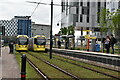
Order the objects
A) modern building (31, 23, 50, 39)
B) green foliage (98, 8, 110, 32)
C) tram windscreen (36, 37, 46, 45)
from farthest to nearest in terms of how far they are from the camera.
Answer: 1. modern building (31, 23, 50, 39)
2. tram windscreen (36, 37, 46, 45)
3. green foliage (98, 8, 110, 32)

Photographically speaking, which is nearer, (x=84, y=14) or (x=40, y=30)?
(x=84, y=14)

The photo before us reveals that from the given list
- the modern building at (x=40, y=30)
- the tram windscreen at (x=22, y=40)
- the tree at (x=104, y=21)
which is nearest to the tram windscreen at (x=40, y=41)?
the tram windscreen at (x=22, y=40)

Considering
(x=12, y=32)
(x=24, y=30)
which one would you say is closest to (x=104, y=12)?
(x=24, y=30)

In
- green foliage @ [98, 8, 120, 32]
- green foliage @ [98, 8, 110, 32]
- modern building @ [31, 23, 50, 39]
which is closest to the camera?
green foliage @ [98, 8, 120, 32]

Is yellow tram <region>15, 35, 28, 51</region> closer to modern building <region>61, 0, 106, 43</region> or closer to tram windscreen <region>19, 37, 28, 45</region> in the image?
tram windscreen <region>19, 37, 28, 45</region>

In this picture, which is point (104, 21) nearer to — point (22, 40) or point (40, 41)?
point (40, 41)

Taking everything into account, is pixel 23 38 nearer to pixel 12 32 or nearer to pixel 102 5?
pixel 102 5

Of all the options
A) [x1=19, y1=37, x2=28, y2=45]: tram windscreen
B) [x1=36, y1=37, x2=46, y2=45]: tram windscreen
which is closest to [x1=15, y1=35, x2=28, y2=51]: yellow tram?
→ [x1=19, y1=37, x2=28, y2=45]: tram windscreen

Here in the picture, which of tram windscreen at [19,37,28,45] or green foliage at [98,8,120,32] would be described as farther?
tram windscreen at [19,37,28,45]

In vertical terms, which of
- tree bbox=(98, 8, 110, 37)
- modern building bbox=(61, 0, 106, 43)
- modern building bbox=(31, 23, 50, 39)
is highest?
modern building bbox=(61, 0, 106, 43)

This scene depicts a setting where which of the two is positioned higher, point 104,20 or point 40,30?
point 40,30

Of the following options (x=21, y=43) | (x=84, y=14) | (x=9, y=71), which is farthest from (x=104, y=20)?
(x=84, y=14)

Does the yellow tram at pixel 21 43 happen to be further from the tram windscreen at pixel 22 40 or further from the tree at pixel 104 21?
the tree at pixel 104 21

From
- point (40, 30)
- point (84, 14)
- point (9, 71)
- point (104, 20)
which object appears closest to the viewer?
point (9, 71)
